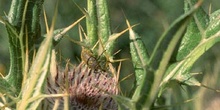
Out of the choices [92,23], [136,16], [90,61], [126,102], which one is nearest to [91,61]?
[90,61]

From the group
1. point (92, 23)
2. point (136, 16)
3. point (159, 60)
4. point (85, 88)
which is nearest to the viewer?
point (159, 60)

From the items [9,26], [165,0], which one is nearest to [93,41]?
[9,26]

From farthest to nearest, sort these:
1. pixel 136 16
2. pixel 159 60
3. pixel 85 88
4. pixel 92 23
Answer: pixel 136 16, pixel 92 23, pixel 85 88, pixel 159 60

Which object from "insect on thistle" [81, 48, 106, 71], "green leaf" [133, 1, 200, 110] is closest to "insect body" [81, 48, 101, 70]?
"insect on thistle" [81, 48, 106, 71]

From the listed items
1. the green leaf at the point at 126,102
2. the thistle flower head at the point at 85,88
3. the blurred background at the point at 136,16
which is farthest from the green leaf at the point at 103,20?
the blurred background at the point at 136,16

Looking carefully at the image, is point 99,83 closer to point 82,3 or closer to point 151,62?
point 151,62

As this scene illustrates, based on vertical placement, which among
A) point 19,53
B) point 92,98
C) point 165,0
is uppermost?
point 19,53

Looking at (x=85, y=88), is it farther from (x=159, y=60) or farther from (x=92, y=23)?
(x=159, y=60)

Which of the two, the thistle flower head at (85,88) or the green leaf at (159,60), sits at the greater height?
the green leaf at (159,60)

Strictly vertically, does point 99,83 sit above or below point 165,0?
above

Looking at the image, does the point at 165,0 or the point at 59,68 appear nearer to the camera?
the point at 59,68

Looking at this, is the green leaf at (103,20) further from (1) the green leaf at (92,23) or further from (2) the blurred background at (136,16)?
(2) the blurred background at (136,16)
